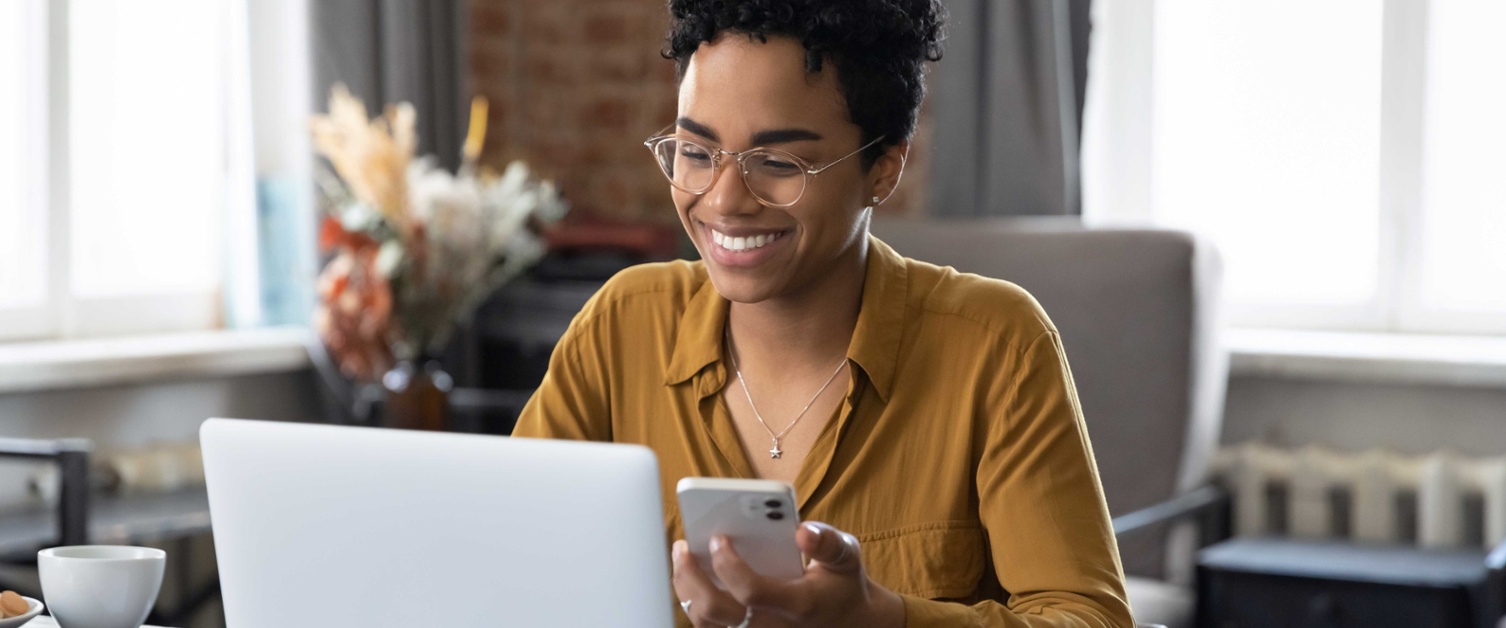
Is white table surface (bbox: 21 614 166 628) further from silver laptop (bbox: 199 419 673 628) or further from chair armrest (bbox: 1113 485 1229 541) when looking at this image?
chair armrest (bbox: 1113 485 1229 541)

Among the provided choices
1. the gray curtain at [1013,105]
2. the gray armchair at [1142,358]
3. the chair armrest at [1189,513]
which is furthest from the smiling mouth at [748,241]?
the gray curtain at [1013,105]

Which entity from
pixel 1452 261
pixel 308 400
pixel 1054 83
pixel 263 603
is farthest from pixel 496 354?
pixel 263 603

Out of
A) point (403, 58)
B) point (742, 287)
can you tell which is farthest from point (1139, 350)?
point (403, 58)

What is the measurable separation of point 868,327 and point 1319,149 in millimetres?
2242

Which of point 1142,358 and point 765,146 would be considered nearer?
point 765,146

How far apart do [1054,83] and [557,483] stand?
8.11 feet

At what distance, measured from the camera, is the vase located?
3016 millimetres

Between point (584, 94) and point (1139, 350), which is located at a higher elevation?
point (584, 94)

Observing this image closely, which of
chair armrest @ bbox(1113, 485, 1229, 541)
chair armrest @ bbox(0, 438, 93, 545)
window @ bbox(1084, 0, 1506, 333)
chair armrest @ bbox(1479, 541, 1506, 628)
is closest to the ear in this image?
chair armrest @ bbox(1113, 485, 1229, 541)

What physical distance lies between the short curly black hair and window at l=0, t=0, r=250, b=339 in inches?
85.5

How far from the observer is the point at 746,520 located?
91cm

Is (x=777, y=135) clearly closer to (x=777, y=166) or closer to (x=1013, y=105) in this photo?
(x=777, y=166)

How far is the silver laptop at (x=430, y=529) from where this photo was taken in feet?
2.89

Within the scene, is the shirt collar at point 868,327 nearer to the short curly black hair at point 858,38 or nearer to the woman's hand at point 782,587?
the short curly black hair at point 858,38
